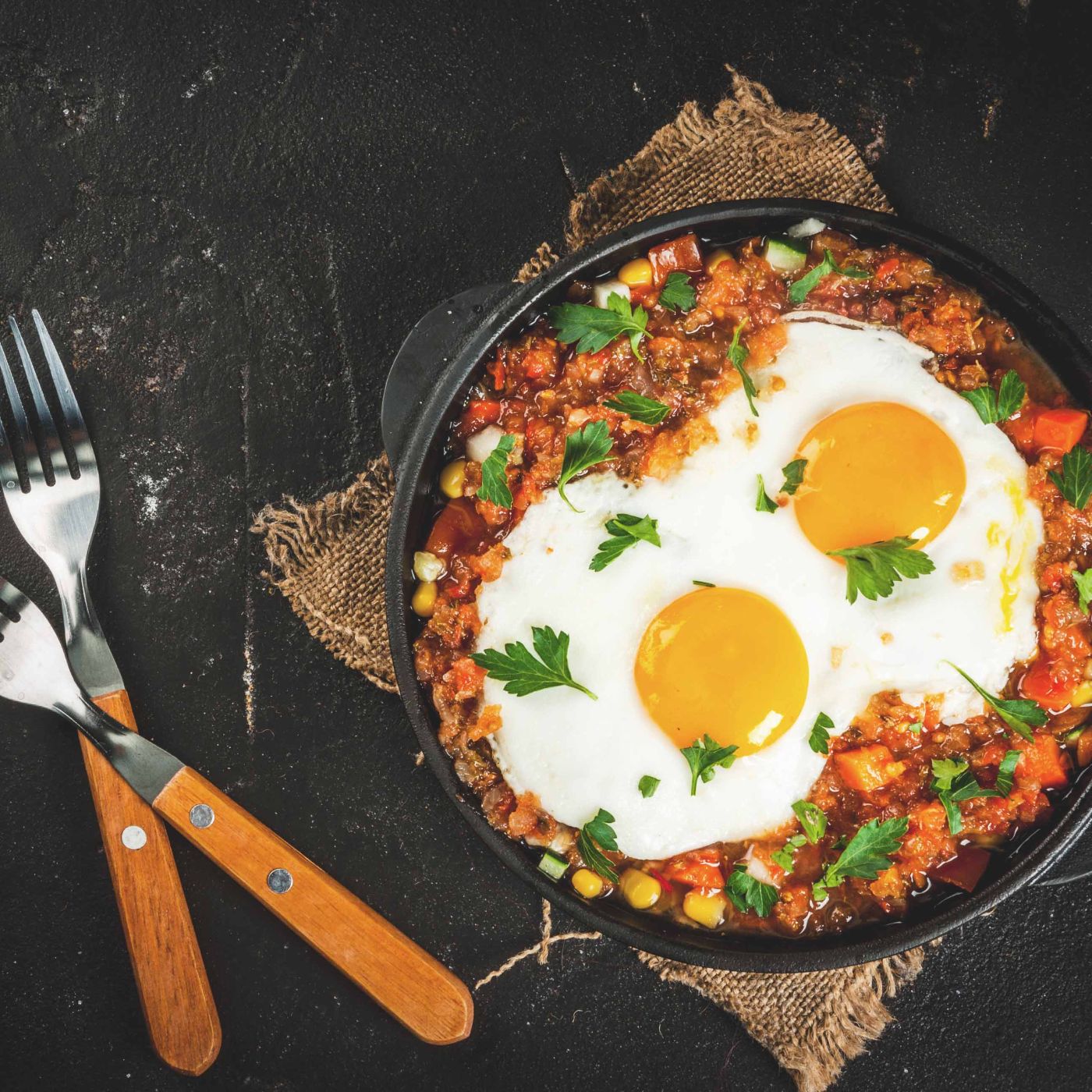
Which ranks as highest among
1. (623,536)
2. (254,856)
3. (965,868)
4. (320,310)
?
(320,310)

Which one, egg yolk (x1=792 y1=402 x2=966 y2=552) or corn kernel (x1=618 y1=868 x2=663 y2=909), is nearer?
egg yolk (x1=792 y1=402 x2=966 y2=552)

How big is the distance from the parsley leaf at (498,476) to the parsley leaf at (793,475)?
84 centimetres

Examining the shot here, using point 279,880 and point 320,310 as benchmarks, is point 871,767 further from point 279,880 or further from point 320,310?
point 320,310

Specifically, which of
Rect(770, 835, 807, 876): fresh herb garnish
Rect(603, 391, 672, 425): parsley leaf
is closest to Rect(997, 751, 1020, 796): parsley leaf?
Rect(770, 835, 807, 876): fresh herb garnish

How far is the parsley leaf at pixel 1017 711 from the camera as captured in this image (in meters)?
2.73

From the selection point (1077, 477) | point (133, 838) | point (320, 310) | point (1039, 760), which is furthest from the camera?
point (320, 310)

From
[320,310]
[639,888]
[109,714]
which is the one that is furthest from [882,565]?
[109,714]

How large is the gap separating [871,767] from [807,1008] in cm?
116

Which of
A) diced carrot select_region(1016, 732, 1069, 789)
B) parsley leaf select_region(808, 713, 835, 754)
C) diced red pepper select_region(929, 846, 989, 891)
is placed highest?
parsley leaf select_region(808, 713, 835, 754)

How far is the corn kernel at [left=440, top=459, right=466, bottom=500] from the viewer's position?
2.89 meters

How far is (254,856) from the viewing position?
3152 millimetres

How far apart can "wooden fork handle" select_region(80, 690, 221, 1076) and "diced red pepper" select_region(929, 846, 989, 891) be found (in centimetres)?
263

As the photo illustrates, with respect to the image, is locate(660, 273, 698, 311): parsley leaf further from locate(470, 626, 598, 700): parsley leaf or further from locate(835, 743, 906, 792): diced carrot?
locate(835, 743, 906, 792): diced carrot

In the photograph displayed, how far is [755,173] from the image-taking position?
3.21 metres
